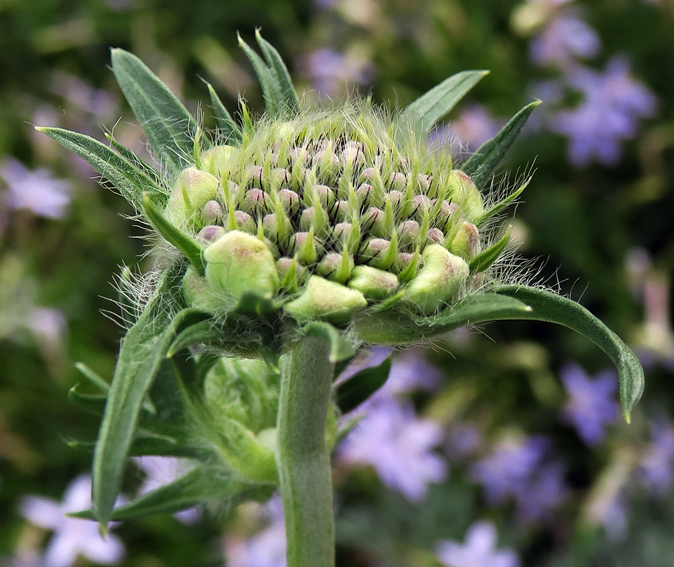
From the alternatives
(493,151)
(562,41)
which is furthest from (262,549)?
(562,41)

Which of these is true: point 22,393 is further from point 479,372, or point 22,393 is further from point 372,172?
point 372,172

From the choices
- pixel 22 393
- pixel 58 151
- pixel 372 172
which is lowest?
pixel 22 393

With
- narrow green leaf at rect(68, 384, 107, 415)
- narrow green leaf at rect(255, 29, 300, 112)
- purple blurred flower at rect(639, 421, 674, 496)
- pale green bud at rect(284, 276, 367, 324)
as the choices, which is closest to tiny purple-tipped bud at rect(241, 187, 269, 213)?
pale green bud at rect(284, 276, 367, 324)

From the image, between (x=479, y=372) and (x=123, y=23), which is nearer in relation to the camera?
(x=479, y=372)

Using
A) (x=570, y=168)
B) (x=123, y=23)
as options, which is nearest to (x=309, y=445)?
(x=570, y=168)

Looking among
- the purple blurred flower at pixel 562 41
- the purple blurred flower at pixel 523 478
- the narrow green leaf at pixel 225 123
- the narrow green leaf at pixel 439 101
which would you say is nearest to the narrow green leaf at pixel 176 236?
the narrow green leaf at pixel 225 123

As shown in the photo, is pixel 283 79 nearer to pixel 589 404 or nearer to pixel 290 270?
pixel 290 270

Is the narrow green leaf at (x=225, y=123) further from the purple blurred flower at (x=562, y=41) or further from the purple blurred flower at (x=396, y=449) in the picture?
the purple blurred flower at (x=562, y=41)
